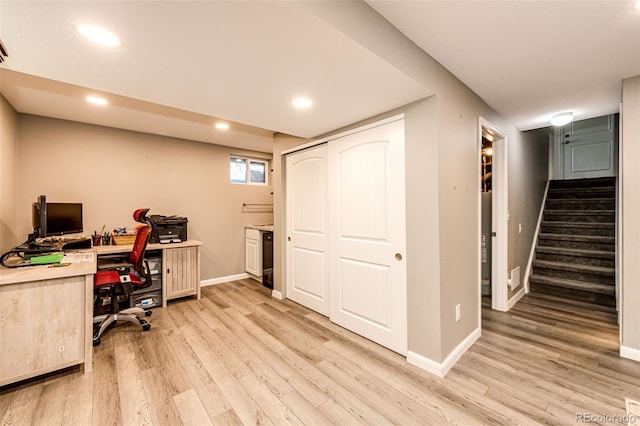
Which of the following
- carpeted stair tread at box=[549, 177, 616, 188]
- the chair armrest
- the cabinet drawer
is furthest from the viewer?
carpeted stair tread at box=[549, 177, 616, 188]

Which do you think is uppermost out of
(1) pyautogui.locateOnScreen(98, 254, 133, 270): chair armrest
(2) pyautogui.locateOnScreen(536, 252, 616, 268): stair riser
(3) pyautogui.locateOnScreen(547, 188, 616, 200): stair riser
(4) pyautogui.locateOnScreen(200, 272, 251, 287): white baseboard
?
(3) pyautogui.locateOnScreen(547, 188, 616, 200): stair riser

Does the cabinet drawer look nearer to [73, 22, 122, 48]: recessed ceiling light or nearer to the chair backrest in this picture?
the chair backrest

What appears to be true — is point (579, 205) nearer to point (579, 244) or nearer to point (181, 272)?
point (579, 244)

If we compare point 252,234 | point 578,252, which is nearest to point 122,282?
point 252,234

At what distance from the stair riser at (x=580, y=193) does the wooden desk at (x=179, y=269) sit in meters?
6.15

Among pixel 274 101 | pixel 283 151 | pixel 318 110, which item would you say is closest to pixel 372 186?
pixel 318 110

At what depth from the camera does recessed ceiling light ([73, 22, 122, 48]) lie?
1229 mm

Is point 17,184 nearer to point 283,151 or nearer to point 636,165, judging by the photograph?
point 283,151

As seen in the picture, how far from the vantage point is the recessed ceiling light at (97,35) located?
4.03ft

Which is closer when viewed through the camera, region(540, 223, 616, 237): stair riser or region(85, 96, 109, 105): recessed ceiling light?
region(85, 96, 109, 105): recessed ceiling light

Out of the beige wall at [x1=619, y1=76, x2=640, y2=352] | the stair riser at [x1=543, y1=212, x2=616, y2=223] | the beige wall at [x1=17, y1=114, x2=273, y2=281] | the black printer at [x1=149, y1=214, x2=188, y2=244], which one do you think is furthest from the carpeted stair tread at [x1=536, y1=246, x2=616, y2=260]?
the black printer at [x1=149, y1=214, x2=188, y2=244]

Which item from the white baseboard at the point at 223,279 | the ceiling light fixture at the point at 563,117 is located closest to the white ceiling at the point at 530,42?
the ceiling light fixture at the point at 563,117

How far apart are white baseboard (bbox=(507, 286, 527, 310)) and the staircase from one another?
0.87 ft

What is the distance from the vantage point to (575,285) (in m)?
3.45
